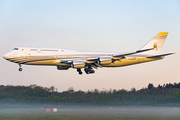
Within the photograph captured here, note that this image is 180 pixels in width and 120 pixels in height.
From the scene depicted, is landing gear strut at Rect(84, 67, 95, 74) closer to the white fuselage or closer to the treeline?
the white fuselage

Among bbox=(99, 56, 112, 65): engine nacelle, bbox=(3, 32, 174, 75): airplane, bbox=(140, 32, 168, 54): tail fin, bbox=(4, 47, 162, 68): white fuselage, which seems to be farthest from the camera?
bbox=(140, 32, 168, 54): tail fin

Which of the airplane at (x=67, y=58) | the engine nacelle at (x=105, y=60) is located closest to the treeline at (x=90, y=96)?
the airplane at (x=67, y=58)

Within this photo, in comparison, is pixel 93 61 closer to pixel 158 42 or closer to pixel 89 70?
pixel 89 70

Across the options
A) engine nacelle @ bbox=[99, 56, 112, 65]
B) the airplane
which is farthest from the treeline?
engine nacelle @ bbox=[99, 56, 112, 65]

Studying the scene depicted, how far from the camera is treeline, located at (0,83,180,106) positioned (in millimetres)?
68500

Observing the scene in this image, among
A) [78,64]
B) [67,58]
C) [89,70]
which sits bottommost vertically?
[89,70]

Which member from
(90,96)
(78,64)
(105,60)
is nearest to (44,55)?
(78,64)

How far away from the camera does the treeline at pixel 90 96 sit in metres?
68.5

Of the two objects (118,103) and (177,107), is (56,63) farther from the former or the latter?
(177,107)

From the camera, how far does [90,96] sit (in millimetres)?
70875

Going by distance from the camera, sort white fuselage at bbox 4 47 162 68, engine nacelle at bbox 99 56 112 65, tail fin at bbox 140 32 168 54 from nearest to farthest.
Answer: white fuselage at bbox 4 47 162 68
engine nacelle at bbox 99 56 112 65
tail fin at bbox 140 32 168 54

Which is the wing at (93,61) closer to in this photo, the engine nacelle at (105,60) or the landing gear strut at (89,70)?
the engine nacelle at (105,60)

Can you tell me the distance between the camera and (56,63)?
2106 inches

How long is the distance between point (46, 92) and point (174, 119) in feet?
119
